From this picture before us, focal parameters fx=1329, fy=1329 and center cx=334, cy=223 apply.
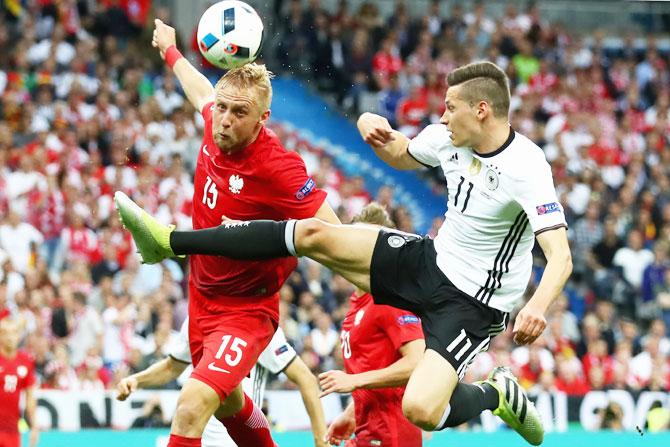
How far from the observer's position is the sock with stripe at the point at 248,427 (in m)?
8.23

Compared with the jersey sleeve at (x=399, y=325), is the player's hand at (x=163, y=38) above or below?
above

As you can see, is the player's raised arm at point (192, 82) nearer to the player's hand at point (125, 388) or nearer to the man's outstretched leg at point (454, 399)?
the player's hand at point (125, 388)

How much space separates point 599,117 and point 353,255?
48.8 feet

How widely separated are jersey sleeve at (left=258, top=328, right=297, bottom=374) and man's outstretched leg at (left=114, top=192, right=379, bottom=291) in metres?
1.48

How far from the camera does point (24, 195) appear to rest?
16234 mm

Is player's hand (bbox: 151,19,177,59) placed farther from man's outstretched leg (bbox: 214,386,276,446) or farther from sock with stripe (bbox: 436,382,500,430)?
sock with stripe (bbox: 436,382,500,430)

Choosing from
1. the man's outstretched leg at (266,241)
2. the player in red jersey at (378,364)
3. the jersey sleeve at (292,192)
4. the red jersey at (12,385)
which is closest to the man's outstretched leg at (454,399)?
the player in red jersey at (378,364)

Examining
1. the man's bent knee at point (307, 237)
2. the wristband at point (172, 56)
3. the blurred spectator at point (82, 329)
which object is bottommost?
the blurred spectator at point (82, 329)

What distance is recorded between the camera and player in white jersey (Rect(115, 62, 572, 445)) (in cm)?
744

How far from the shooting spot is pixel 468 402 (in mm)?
7637

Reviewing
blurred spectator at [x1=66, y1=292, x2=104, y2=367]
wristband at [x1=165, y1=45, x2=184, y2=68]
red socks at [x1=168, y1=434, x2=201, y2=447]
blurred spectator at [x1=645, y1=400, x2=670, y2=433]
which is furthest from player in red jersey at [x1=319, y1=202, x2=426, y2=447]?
blurred spectator at [x1=645, y1=400, x2=670, y2=433]

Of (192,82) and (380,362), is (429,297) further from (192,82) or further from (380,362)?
(192,82)

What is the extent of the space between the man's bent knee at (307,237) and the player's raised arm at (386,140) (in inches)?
30.4

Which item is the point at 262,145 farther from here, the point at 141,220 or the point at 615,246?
the point at 615,246
